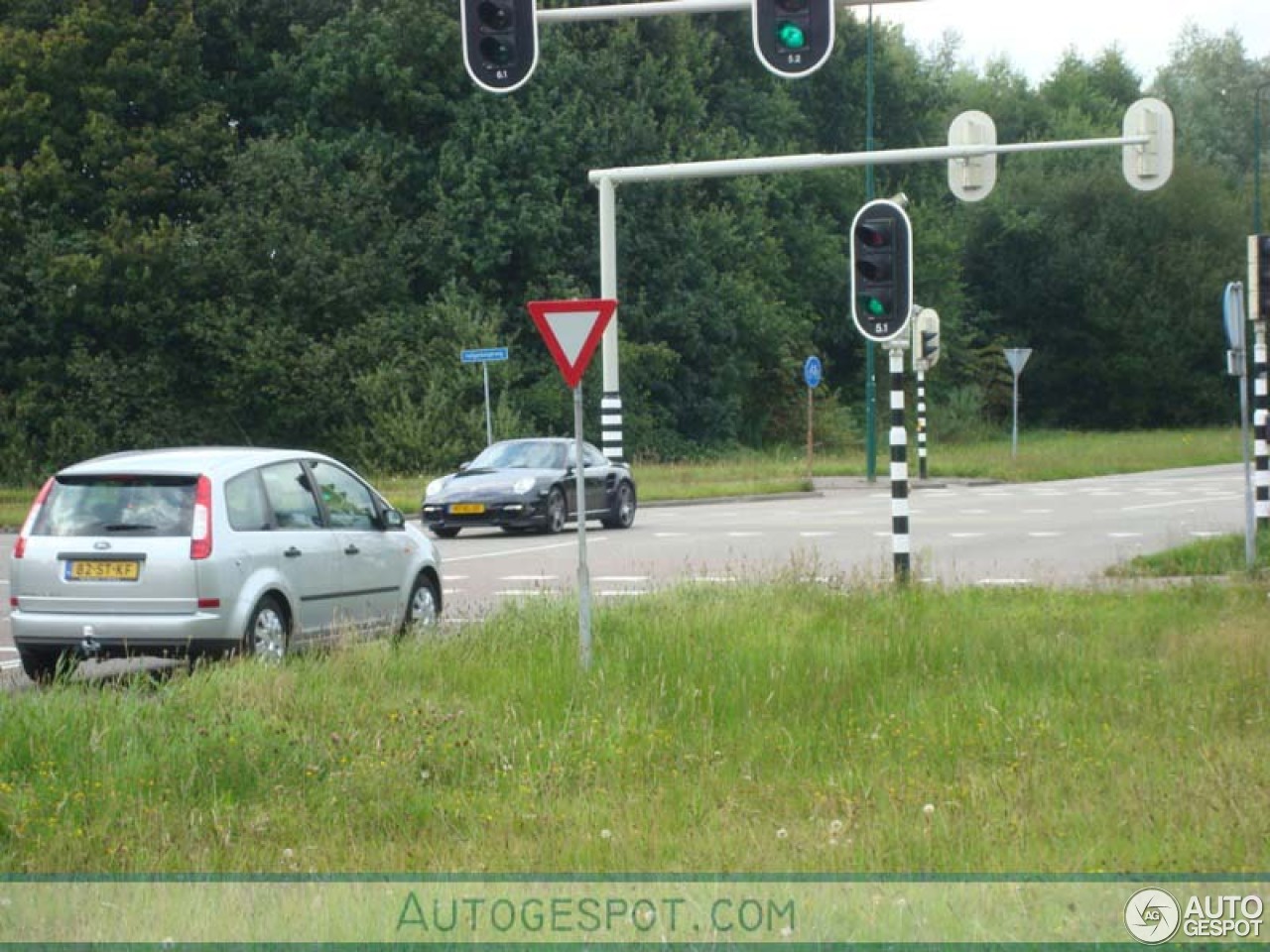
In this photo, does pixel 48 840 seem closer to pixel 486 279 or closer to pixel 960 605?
pixel 960 605

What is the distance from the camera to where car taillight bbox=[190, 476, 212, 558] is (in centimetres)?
1184

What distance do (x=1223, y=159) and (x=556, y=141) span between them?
148ft

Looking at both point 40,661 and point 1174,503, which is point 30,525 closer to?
point 40,661

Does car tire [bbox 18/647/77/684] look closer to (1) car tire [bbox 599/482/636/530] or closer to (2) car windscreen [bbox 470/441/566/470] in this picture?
(2) car windscreen [bbox 470/441/566/470]

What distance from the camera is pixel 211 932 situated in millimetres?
5734

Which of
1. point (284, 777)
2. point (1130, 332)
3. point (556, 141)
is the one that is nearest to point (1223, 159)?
point (1130, 332)

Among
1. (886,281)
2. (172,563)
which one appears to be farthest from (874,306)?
(172,563)

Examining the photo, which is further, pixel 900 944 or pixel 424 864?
pixel 424 864

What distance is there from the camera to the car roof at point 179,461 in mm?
12211

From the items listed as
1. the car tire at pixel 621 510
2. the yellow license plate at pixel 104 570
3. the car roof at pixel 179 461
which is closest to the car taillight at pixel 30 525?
the car roof at pixel 179 461

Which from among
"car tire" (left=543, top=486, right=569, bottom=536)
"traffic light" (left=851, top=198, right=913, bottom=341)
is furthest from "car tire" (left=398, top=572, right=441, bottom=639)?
"car tire" (left=543, top=486, right=569, bottom=536)

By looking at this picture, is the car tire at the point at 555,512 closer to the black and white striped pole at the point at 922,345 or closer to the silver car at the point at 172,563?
the silver car at the point at 172,563

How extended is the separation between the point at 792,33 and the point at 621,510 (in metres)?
14.6

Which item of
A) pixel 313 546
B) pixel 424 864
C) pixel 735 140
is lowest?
pixel 424 864
